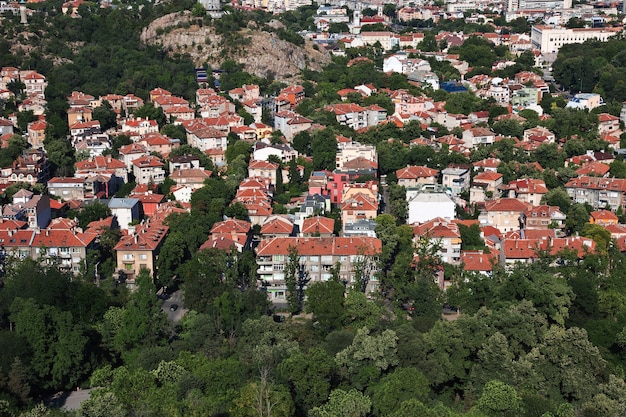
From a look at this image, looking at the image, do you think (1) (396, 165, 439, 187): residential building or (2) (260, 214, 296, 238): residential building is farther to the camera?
(1) (396, 165, 439, 187): residential building

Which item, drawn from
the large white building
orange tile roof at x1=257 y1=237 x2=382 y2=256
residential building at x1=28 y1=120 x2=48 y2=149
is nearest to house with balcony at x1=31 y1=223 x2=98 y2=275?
orange tile roof at x1=257 y1=237 x2=382 y2=256

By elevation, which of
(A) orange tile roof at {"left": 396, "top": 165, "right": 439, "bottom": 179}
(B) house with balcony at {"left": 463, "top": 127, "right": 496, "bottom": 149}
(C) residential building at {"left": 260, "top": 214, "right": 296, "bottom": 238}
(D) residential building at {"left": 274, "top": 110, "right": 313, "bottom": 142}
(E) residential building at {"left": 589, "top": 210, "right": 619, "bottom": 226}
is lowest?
(E) residential building at {"left": 589, "top": 210, "right": 619, "bottom": 226}

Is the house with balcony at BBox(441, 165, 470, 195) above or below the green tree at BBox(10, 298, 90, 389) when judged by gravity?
above

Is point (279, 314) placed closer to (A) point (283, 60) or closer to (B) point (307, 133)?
(B) point (307, 133)

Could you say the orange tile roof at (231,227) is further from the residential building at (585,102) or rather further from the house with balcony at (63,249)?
the residential building at (585,102)

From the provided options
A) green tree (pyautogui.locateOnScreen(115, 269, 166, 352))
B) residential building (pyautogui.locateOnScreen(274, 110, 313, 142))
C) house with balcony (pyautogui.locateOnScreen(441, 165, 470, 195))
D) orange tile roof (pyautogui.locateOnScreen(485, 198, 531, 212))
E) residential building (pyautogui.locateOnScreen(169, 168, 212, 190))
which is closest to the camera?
green tree (pyautogui.locateOnScreen(115, 269, 166, 352))

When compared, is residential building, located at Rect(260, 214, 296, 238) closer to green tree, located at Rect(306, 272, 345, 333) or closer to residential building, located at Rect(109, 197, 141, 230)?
green tree, located at Rect(306, 272, 345, 333)

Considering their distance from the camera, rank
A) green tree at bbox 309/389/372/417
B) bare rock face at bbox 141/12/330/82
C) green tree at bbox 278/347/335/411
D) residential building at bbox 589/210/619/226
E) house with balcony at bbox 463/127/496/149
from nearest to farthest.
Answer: green tree at bbox 309/389/372/417 < green tree at bbox 278/347/335/411 < residential building at bbox 589/210/619/226 < house with balcony at bbox 463/127/496/149 < bare rock face at bbox 141/12/330/82

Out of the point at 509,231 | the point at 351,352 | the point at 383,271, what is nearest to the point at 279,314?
the point at 383,271
